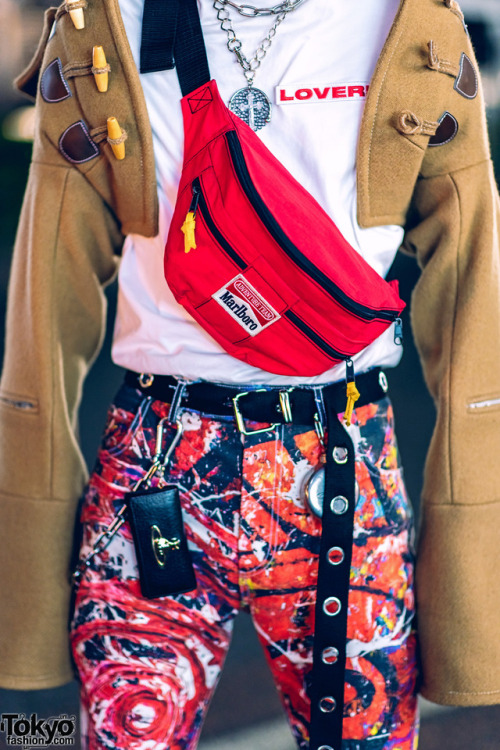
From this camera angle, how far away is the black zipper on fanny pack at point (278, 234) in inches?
41.5

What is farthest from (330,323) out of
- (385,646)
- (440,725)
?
(440,725)

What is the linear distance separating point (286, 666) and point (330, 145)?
731 millimetres

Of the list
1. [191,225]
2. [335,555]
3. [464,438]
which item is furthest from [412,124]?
[335,555]

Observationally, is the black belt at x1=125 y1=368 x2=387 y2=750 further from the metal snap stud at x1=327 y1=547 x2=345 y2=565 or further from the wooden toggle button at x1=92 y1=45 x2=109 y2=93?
the wooden toggle button at x1=92 y1=45 x2=109 y2=93

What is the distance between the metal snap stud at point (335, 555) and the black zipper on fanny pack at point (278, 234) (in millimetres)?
321

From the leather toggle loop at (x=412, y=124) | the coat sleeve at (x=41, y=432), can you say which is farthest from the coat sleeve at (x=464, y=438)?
the coat sleeve at (x=41, y=432)

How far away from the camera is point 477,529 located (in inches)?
49.2

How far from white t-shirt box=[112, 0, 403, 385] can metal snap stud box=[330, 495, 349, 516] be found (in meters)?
0.17

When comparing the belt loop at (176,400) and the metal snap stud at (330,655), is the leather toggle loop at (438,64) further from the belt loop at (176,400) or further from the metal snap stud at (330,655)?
the metal snap stud at (330,655)

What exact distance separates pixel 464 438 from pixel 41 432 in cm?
64

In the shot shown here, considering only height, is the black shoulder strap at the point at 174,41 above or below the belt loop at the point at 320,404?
above

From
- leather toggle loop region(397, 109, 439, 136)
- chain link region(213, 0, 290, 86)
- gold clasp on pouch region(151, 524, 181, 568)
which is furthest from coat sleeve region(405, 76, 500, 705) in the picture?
gold clasp on pouch region(151, 524, 181, 568)

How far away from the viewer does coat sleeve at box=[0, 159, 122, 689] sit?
4.28 feet

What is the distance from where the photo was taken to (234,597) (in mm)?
1214
